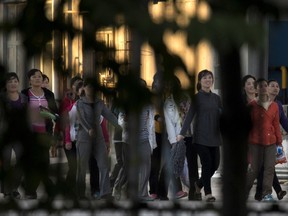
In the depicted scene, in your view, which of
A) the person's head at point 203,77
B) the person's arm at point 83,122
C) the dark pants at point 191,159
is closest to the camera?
the person's head at point 203,77

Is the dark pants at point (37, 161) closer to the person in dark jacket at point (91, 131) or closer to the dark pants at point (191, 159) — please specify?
the person in dark jacket at point (91, 131)

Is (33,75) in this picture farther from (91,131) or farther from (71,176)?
(71,176)

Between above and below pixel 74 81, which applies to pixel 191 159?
below

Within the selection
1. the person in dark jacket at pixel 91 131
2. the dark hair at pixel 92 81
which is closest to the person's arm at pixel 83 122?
the person in dark jacket at pixel 91 131

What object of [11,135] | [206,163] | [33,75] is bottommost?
[206,163]

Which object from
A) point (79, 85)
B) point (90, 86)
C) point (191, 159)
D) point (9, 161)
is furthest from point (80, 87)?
point (191, 159)

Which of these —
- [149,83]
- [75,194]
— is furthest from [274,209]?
[149,83]

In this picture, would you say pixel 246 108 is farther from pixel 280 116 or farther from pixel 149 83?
pixel 280 116

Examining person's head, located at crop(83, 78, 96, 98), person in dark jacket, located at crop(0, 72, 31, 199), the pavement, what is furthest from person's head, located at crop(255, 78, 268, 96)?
person in dark jacket, located at crop(0, 72, 31, 199)

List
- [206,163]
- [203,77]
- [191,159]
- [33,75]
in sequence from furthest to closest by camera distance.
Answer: [191,159] < [206,163] < [33,75] < [203,77]

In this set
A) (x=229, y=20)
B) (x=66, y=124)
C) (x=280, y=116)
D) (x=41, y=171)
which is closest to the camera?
(x=229, y=20)

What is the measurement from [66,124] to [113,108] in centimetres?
18

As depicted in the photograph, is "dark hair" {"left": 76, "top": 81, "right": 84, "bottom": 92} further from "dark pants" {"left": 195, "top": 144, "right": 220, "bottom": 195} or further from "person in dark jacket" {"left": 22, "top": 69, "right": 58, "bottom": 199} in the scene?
"dark pants" {"left": 195, "top": 144, "right": 220, "bottom": 195}

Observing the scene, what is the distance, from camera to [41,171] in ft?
2.98
